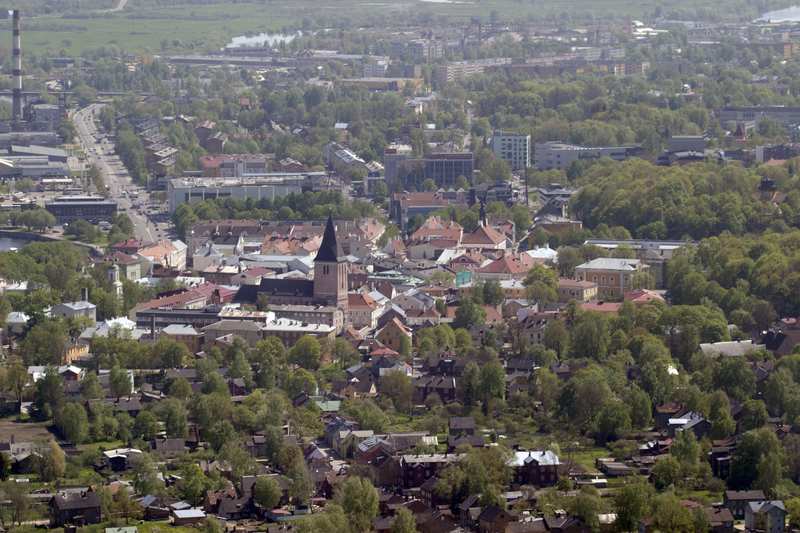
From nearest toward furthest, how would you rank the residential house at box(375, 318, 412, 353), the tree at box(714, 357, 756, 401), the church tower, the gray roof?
the tree at box(714, 357, 756, 401)
the residential house at box(375, 318, 412, 353)
the church tower
the gray roof

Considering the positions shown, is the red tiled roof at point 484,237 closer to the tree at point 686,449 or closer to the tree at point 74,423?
the tree at point 74,423

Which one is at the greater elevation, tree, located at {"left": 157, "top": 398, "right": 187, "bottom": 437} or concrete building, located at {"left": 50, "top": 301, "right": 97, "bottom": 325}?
tree, located at {"left": 157, "top": 398, "right": 187, "bottom": 437}

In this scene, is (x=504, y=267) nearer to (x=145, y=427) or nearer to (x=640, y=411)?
(x=640, y=411)

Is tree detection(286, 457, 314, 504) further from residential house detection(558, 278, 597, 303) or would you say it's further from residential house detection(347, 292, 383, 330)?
residential house detection(558, 278, 597, 303)

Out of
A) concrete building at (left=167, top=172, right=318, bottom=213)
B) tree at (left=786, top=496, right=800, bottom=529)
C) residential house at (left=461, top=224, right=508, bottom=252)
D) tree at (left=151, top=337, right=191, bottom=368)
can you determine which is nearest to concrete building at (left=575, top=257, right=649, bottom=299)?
residential house at (left=461, top=224, right=508, bottom=252)

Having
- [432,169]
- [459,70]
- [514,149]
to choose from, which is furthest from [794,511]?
[459,70]

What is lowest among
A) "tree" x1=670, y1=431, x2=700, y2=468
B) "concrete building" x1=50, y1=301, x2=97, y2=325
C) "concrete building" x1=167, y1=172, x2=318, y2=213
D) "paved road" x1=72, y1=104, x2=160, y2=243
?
"paved road" x1=72, y1=104, x2=160, y2=243
